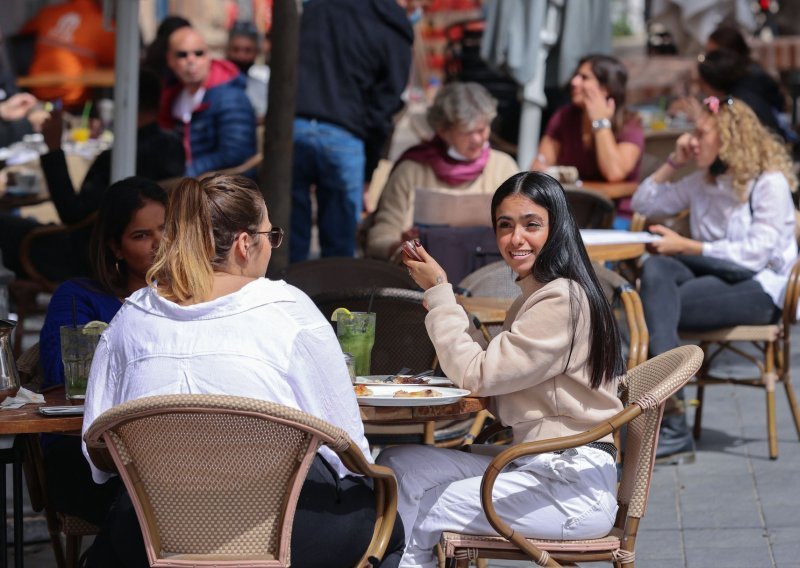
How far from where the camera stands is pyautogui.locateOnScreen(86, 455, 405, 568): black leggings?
8.61ft

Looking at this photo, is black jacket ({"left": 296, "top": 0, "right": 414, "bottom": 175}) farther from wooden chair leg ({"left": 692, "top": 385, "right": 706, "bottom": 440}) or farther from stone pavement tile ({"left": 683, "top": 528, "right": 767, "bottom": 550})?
stone pavement tile ({"left": 683, "top": 528, "right": 767, "bottom": 550})

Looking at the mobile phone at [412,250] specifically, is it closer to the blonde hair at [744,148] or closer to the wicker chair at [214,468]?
the wicker chair at [214,468]

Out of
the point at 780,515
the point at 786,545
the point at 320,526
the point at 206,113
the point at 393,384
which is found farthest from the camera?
the point at 206,113

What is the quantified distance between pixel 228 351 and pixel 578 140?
4616 millimetres

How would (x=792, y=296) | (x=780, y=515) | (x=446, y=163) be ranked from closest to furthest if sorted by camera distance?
(x=780, y=515), (x=792, y=296), (x=446, y=163)

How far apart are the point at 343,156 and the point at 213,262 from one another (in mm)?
3930

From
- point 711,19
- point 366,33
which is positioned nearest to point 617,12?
point 711,19

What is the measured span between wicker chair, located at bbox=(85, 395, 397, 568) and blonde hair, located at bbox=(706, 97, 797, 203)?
123 inches

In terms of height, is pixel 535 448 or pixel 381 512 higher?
pixel 535 448

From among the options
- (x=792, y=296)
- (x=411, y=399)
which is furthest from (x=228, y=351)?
(x=792, y=296)

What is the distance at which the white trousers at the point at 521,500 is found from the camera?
2869mm

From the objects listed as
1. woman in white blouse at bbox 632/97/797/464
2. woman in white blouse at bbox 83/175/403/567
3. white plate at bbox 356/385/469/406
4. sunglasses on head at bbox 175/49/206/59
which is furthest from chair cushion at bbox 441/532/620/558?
sunglasses on head at bbox 175/49/206/59

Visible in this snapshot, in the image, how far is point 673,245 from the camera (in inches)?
208

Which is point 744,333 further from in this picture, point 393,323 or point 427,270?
point 427,270
